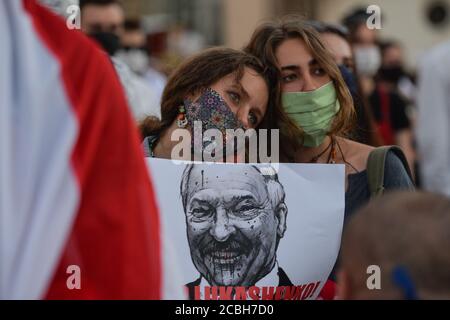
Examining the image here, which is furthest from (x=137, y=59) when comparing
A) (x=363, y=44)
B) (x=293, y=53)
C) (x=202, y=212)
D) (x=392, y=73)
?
(x=202, y=212)

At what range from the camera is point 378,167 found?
3133 mm

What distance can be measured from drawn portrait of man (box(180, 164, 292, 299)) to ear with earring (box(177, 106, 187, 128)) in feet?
1.14

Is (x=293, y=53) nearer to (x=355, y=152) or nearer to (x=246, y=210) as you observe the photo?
(x=355, y=152)

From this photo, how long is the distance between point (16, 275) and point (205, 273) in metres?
1.16

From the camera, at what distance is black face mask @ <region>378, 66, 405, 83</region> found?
10344mm

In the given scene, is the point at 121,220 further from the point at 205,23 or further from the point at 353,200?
the point at 205,23

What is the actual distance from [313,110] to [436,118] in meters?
3.95

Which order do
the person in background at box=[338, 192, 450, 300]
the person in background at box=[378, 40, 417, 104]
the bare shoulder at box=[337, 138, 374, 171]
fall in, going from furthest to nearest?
the person in background at box=[378, 40, 417, 104] → the bare shoulder at box=[337, 138, 374, 171] → the person in background at box=[338, 192, 450, 300]

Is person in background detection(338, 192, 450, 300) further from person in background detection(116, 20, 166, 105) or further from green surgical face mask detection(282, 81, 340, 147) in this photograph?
person in background detection(116, 20, 166, 105)

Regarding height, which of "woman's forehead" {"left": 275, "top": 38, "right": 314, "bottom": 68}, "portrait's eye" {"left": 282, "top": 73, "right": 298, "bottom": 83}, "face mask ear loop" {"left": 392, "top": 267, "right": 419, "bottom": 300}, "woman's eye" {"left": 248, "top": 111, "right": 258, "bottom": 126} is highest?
"woman's forehead" {"left": 275, "top": 38, "right": 314, "bottom": 68}

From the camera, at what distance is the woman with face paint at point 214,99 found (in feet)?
10.7

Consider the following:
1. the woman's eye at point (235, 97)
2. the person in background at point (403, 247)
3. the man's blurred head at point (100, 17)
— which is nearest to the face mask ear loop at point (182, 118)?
the woman's eye at point (235, 97)

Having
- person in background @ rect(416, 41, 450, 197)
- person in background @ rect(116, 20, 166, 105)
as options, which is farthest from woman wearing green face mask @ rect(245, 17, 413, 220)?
person in background @ rect(116, 20, 166, 105)

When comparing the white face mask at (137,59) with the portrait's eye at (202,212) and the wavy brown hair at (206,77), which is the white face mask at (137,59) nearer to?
the wavy brown hair at (206,77)
